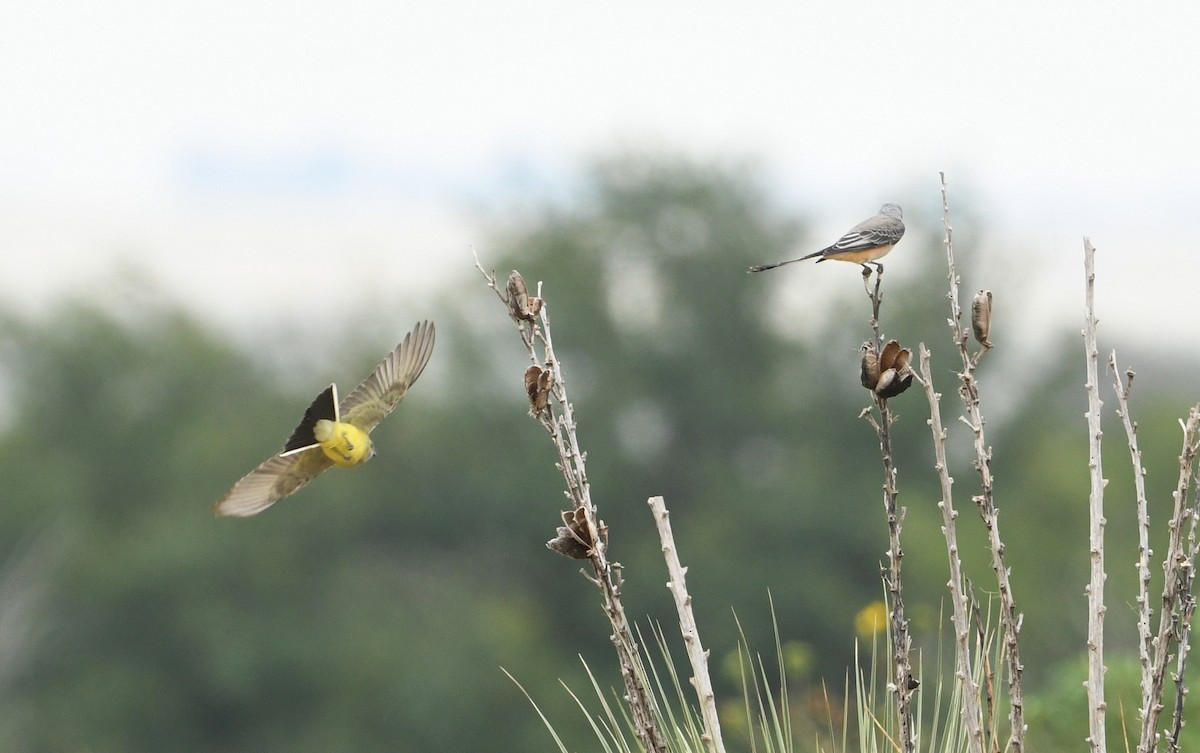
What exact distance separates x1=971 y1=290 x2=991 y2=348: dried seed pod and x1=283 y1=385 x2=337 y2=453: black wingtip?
65.2 inches

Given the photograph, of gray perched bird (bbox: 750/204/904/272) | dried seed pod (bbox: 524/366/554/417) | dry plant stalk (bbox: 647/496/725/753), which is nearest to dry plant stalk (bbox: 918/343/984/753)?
dry plant stalk (bbox: 647/496/725/753)

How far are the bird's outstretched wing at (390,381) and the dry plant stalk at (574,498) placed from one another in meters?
0.98

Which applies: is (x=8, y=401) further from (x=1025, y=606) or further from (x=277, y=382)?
(x=1025, y=606)

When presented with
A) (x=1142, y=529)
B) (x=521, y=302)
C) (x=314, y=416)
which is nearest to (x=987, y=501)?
(x=1142, y=529)

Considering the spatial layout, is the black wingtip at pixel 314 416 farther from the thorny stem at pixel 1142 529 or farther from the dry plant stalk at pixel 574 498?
the thorny stem at pixel 1142 529

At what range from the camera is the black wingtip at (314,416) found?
421cm

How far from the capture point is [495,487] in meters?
48.7

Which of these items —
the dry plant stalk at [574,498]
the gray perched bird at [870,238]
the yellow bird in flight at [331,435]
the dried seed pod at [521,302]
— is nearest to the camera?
the dry plant stalk at [574,498]

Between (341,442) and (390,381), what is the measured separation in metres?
0.65

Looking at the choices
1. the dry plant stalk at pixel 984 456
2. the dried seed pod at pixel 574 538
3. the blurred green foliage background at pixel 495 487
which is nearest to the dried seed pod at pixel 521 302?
the dried seed pod at pixel 574 538

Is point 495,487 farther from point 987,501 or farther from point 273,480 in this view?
point 987,501

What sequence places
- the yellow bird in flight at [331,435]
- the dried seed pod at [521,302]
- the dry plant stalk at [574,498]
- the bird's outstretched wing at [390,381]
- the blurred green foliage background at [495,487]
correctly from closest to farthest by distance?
the dry plant stalk at [574,498] < the dried seed pod at [521,302] < the yellow bird in flight at [331,435] < the bird's outstretched wing at [390,381] < the blurred green foliage background at [495,487]

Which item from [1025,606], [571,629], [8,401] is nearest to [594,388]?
[571,629]

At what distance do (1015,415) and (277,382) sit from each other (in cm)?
2628
